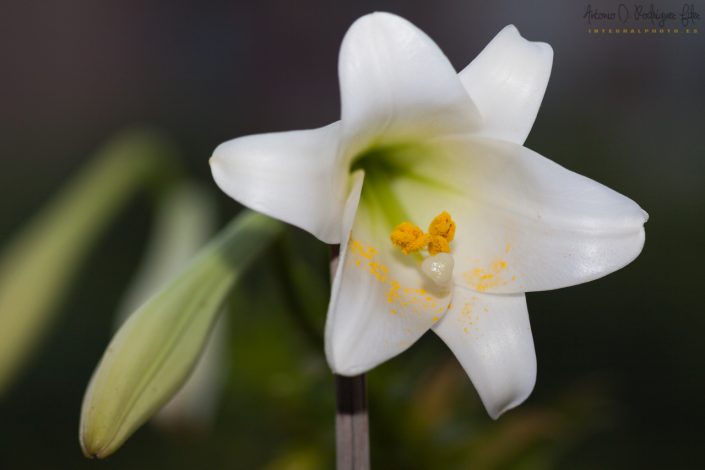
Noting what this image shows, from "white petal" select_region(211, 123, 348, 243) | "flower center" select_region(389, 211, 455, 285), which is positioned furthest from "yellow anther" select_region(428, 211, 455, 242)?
"white petal" select_region(211, 123, 348, 243)

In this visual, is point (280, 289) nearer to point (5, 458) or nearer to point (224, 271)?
point (224, 271)

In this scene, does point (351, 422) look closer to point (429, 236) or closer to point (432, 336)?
point (429, 236)

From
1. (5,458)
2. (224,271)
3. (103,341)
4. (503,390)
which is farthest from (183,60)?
(503,390)

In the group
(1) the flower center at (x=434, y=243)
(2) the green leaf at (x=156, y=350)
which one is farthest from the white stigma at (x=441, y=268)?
(2) the green leaf at (x=156, y=350)

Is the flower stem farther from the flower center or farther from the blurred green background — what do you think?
Result: the blurred green background

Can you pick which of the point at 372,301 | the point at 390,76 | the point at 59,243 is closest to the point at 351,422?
the point at 372,301
